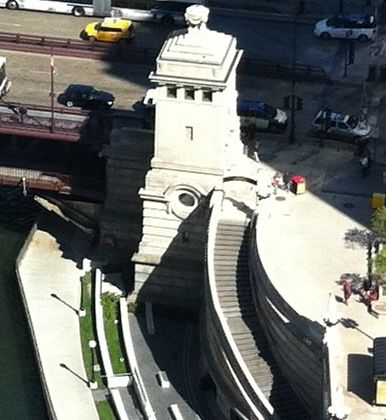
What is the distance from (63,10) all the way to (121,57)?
12324 mm

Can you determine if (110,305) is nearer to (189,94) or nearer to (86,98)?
(189,94)

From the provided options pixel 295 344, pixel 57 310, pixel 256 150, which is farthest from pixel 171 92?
pixel 295 344

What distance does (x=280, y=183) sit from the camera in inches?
4400

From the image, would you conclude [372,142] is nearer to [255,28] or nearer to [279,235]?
[279,235]

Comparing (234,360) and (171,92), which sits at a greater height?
(171,92)

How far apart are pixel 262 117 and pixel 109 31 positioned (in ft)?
68.3

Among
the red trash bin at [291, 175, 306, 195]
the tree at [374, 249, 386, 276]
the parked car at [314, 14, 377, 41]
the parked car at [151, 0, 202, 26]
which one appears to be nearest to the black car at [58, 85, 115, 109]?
the red trash bin at [291, 175, 306, 195]

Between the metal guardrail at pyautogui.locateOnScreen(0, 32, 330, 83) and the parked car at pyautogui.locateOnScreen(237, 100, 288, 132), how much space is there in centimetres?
867

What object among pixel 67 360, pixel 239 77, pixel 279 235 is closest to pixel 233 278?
pixel 279 235

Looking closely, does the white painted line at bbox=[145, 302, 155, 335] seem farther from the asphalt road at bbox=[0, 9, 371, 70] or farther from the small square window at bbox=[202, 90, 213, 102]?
the asphalt road at bbox=[0, 9, 371, 70]

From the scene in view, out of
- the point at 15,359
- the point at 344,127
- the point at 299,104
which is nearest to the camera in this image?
→ the point at 15,359

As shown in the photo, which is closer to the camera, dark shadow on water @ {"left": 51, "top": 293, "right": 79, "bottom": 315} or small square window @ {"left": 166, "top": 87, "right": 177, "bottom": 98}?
small square window @ {"left": 166, "top": 87, "right": 177, "bottom": 98}

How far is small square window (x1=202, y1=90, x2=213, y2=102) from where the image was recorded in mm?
106688

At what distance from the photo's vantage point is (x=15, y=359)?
109188mm
